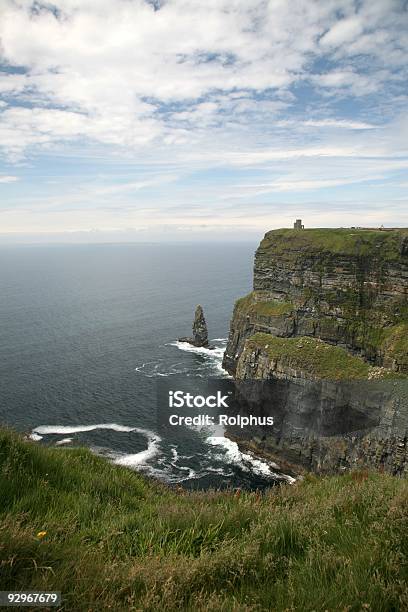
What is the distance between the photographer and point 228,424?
56.7 m

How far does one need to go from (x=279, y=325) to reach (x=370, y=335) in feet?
53.9

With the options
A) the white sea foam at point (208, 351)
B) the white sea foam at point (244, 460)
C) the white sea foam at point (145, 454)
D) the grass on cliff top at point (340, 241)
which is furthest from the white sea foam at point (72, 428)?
the grass on cliff top at point (340, 241)

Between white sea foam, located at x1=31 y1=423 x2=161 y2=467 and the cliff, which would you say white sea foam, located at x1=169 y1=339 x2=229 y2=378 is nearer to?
the cliff

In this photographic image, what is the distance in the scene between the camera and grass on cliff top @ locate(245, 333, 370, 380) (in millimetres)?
45469

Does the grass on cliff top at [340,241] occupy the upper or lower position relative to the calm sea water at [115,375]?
upper

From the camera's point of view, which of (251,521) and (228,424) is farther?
(228,424)

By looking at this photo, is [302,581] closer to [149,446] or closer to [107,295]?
[149,446]

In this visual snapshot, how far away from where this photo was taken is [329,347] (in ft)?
167

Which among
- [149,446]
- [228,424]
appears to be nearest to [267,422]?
[228,424]

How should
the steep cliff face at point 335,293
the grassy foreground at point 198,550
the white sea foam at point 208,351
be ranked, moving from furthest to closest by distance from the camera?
1. the white sea foam at point 208,351
2. the steep cliff face at point 335,293
3. the grassy foreground at point 198,550

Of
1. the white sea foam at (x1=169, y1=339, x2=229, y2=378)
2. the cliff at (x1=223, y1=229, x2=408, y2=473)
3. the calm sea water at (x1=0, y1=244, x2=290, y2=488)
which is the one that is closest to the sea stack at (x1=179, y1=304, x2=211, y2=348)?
the white sea foam at (x1=169, y1=339, x2=229, y2=378)

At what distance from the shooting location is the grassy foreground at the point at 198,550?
4324 millimetres

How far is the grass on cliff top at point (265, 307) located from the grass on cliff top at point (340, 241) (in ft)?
33.1

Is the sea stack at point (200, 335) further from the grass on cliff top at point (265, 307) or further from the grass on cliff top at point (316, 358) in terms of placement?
the grass on cliff top at point (316, 358)
